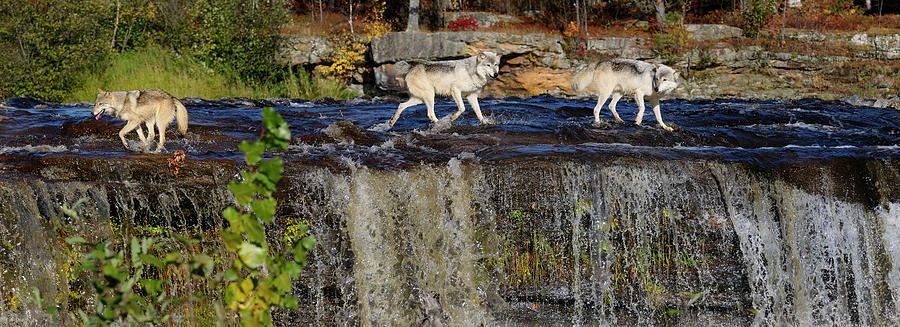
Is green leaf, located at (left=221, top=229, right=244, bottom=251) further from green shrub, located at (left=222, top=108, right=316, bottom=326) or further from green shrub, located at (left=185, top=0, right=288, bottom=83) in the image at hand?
green shrub, located at (left=185, top=0, right=288, bottom=83)

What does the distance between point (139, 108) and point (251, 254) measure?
6754 millimetres

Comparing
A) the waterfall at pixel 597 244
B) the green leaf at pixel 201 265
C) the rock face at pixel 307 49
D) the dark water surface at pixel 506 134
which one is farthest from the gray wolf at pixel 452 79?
the rock face at pixel 307 49

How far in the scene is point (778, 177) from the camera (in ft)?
23.7

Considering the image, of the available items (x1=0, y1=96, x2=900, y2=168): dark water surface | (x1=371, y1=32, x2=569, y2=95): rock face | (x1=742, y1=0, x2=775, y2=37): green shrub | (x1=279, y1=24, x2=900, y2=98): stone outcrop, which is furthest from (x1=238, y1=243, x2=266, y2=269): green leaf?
(x1=742, y1=0, x2=775, y2=37): green shrub

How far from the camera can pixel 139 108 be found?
8641mm

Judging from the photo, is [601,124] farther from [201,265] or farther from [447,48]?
[447,48]

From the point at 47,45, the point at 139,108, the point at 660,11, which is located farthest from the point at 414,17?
the point at 139,108

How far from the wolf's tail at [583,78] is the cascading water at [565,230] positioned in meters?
3.69

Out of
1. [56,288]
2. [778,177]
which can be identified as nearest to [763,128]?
[778,177]

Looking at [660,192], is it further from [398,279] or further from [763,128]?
[763,128]

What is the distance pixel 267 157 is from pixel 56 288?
7.52 ft

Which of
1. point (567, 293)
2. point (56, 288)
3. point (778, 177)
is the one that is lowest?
point (567, 293)

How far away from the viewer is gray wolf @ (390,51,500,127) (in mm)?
10602

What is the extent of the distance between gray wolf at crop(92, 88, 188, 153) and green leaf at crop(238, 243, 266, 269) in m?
6.49
